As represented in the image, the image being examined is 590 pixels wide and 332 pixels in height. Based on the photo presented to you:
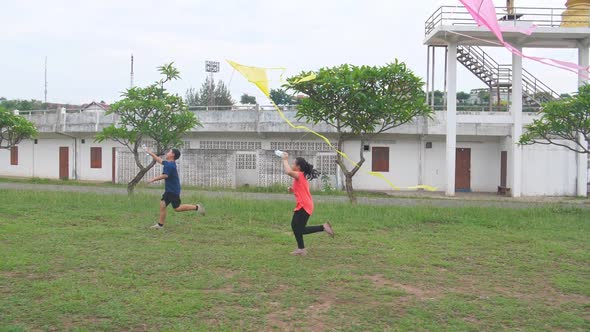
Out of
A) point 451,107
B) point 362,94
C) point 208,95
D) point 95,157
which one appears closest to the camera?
point 362,94

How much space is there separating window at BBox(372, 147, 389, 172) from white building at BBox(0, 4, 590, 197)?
1.7 inches

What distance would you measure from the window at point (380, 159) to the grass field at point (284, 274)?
12.1 metres

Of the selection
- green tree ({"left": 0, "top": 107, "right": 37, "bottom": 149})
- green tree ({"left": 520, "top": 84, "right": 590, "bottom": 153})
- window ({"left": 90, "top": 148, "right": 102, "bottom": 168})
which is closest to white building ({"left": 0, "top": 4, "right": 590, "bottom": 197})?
window ({"left": 90, "top": 148, "right": 102, "bottom": 168})

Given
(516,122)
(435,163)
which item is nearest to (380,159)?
(435,163)

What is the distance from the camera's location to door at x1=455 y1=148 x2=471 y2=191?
75.2ft

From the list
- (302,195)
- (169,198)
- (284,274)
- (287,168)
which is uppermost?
(287,168)

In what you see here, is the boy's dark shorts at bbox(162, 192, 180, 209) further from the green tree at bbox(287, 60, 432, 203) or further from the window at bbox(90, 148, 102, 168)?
the window at bbox(90, 148, 102, 168)

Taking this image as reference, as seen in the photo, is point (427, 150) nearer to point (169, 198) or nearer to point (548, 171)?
point (548, 171)

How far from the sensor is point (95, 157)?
26.7 metres

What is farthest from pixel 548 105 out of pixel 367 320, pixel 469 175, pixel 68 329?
pixel 68 329

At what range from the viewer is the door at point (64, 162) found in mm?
27547

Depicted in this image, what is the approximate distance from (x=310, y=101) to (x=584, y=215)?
7.04 metres

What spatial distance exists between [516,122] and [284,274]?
55.0ft

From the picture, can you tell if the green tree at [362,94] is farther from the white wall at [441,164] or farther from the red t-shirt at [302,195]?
the white wall at [441,164]
